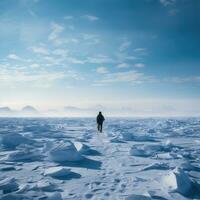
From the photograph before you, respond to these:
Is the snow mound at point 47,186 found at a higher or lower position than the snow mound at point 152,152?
lower

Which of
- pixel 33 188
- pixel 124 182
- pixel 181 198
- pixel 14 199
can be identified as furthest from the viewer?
pixel 124 182

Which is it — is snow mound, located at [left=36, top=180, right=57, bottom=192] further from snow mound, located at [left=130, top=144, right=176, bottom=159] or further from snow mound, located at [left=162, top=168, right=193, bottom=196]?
snow mound, located at [left=130, top=144, right=176, bottom=159]

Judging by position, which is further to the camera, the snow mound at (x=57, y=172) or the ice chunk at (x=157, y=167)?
the ice chunk at (x=157, y=167)

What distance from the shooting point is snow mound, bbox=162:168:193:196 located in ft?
14.9

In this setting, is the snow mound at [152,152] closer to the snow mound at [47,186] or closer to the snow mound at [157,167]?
the snow mound at [157,167]

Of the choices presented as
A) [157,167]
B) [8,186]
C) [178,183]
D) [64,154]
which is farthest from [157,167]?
[8,186]

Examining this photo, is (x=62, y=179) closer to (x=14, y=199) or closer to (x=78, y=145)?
(x=14, y=199)

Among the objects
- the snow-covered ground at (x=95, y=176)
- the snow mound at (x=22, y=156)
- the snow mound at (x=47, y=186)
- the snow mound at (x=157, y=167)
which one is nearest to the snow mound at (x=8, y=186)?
the snow-covered ground at (x=95, y=176)

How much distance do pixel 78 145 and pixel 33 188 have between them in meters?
4.73

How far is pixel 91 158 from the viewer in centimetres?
781

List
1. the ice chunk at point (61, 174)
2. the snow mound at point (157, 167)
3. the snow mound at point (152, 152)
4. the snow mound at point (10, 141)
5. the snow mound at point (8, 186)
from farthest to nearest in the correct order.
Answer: the snow mound at point (10, 141) → the snow mound at point (152, 152) → the snow mound at point (157, 167) → the ice chunk at point (61, 174) → the snow mound at point (8, 186)

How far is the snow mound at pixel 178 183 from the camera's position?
179 inches

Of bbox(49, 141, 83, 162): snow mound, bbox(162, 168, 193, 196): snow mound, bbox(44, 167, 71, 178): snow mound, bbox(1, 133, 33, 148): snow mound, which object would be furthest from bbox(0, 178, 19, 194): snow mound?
bbox(1, 133, 33, 148): snow mound

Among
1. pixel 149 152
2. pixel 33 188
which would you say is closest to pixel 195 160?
pixel 149 152
